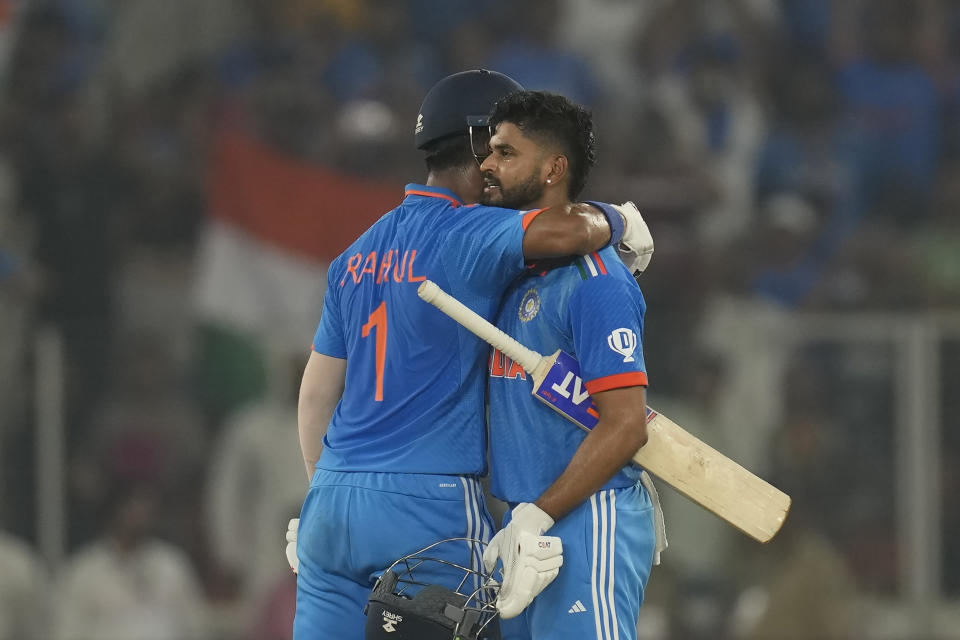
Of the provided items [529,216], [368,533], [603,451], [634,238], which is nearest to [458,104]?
[529,216]

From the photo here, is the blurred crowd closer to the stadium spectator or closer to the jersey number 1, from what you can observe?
the stadium spectator

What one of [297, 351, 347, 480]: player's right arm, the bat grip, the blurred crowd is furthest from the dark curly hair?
the blurred crowd

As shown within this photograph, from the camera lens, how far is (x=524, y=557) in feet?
9.94

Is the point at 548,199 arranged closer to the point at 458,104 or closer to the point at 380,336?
the point at 458,104

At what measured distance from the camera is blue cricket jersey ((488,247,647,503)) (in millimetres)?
3146

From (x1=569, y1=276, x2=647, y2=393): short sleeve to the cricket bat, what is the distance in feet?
0.23

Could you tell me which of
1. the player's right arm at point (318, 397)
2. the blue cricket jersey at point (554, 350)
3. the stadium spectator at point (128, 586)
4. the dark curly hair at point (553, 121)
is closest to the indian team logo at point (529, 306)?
the blue cricket jersey at point (554, 350)

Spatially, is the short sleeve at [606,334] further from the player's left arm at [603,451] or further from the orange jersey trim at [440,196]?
the orange jersey trim at [440,196]

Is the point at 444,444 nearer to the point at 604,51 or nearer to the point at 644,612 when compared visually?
the point at 644,612

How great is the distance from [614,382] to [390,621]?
0.73m

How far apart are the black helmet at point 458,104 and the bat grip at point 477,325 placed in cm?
46

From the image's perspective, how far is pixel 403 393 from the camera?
336 cm

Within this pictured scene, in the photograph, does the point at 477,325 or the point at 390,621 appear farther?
the point at 477,325

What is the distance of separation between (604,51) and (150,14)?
3.18 m
